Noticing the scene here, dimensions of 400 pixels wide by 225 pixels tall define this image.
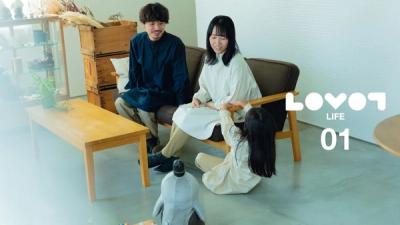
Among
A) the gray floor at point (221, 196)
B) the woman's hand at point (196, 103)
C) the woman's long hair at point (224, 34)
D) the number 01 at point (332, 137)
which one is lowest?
the gray floor at point (221, 196)

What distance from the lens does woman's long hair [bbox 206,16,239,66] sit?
3.58 meters

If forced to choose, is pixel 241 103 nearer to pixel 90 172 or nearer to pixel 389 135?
pixel 90 172

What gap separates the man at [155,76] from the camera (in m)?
4.12

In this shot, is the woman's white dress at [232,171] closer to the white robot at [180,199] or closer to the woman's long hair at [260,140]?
the woman's long hair at [260,140]

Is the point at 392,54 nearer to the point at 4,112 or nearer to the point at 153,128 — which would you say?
the point at 153,128

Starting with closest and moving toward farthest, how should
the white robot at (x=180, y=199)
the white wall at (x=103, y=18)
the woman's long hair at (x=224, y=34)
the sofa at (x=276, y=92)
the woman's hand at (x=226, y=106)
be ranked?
the white robot at (x=180, y=199), the woman's hand at (x=226, y=106), the woman's long hair at (x=224, y=34), the sofa at (x=276, y=92), the white wall at (x=103, y=18)

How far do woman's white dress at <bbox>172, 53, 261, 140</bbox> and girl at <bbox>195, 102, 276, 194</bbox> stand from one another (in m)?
0.15

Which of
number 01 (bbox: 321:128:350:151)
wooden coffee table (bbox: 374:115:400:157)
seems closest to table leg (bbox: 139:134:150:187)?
number 01 (bbox: 321:128:350:151)

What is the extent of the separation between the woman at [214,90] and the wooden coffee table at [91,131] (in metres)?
0.30

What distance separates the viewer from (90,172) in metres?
3.37

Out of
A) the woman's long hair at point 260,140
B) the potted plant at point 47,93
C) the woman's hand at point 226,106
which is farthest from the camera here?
the potted plant at point 47,93

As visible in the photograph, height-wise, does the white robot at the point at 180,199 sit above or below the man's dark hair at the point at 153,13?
below

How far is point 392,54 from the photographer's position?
13.0 feet

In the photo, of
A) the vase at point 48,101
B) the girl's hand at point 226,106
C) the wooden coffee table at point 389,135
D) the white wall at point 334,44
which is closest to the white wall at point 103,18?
the white wall at point 334,44
